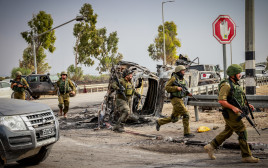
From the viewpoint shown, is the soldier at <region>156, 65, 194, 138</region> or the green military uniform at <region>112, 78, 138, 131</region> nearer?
the soldier at <region>156, 65, 194, 138</region>

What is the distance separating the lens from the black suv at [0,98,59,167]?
3994 mm

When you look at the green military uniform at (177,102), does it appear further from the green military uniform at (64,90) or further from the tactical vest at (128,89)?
the green military uniform at (64,90)

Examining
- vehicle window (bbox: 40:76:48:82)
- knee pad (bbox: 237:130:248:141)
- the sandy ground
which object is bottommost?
the sandy ground

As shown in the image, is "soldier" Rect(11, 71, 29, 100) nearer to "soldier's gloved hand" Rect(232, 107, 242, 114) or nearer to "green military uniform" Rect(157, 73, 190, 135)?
"green military uniform" Rect(157, 73, 190, 135)

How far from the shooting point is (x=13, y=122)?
410 centimetres

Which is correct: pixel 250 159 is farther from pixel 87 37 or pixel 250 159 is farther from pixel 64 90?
pixel 87 37

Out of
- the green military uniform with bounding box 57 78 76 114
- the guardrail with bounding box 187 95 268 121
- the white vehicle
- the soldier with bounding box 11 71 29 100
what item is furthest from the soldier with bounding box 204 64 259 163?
the white vehicle

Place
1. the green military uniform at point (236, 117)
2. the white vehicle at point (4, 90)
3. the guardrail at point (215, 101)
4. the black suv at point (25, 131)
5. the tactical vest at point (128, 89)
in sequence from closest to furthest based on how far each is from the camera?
the black suv at point (25, 131)
the green military uniform at point (236, 117)
the guardrail at point (215, 101)
the tactical vest at point (128, 89)
the white vehicle at point (4, 90)

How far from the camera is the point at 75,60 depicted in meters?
40.6

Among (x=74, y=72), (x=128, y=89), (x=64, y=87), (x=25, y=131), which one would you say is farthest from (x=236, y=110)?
(x=74, y=72)

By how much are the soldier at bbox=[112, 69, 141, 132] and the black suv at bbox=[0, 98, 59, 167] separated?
3.87 metres

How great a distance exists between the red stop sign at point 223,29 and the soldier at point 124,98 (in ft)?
9.37

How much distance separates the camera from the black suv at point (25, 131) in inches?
157

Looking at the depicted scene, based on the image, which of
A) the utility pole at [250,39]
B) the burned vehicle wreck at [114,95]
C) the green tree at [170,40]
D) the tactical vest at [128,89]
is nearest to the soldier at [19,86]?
the burned vehicle wreck at [114,95]
